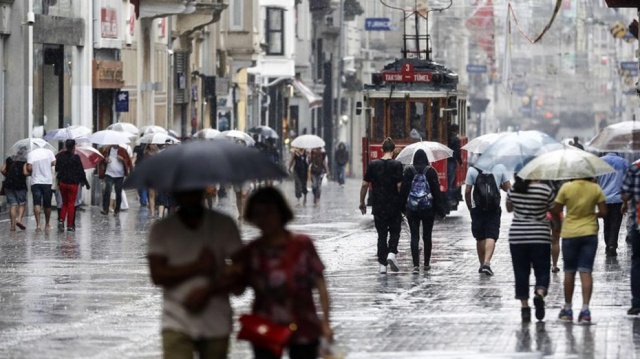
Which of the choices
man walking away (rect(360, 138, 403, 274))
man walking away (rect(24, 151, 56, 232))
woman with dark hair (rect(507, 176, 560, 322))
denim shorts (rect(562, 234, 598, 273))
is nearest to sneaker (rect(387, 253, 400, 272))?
man walking away (rect(360, 138, 403, 274))

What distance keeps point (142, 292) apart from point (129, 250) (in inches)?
268

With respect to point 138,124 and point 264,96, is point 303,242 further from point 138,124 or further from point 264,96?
point 264,96

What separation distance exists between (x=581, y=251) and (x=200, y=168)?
7.28 metres

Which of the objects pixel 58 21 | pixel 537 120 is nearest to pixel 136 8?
pixel 58 21

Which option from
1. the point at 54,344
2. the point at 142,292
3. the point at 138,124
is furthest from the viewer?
the point at 138,124

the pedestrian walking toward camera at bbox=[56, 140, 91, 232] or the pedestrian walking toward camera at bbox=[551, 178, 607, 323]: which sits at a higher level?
the pedestrian walking toward camera at bbox=[551, 178, 607, 323]

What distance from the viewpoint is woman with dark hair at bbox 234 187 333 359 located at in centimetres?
964

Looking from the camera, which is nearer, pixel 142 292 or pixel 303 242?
pixel 303 242

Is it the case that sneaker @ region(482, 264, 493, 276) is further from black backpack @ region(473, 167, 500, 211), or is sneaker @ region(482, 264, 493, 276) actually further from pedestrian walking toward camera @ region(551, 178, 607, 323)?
pedestrian walking toward camera @ region(551, 178, 607, 323)

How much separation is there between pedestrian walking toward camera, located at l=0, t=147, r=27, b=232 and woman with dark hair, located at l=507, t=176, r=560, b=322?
1590 centimetres

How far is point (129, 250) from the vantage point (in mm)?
26828

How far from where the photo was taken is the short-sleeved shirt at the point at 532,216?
16375mm

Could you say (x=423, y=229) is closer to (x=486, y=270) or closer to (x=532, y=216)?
(x=486, y=270)

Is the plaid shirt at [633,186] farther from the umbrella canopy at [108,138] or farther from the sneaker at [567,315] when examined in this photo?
the umbrella canopy at [108,138]
